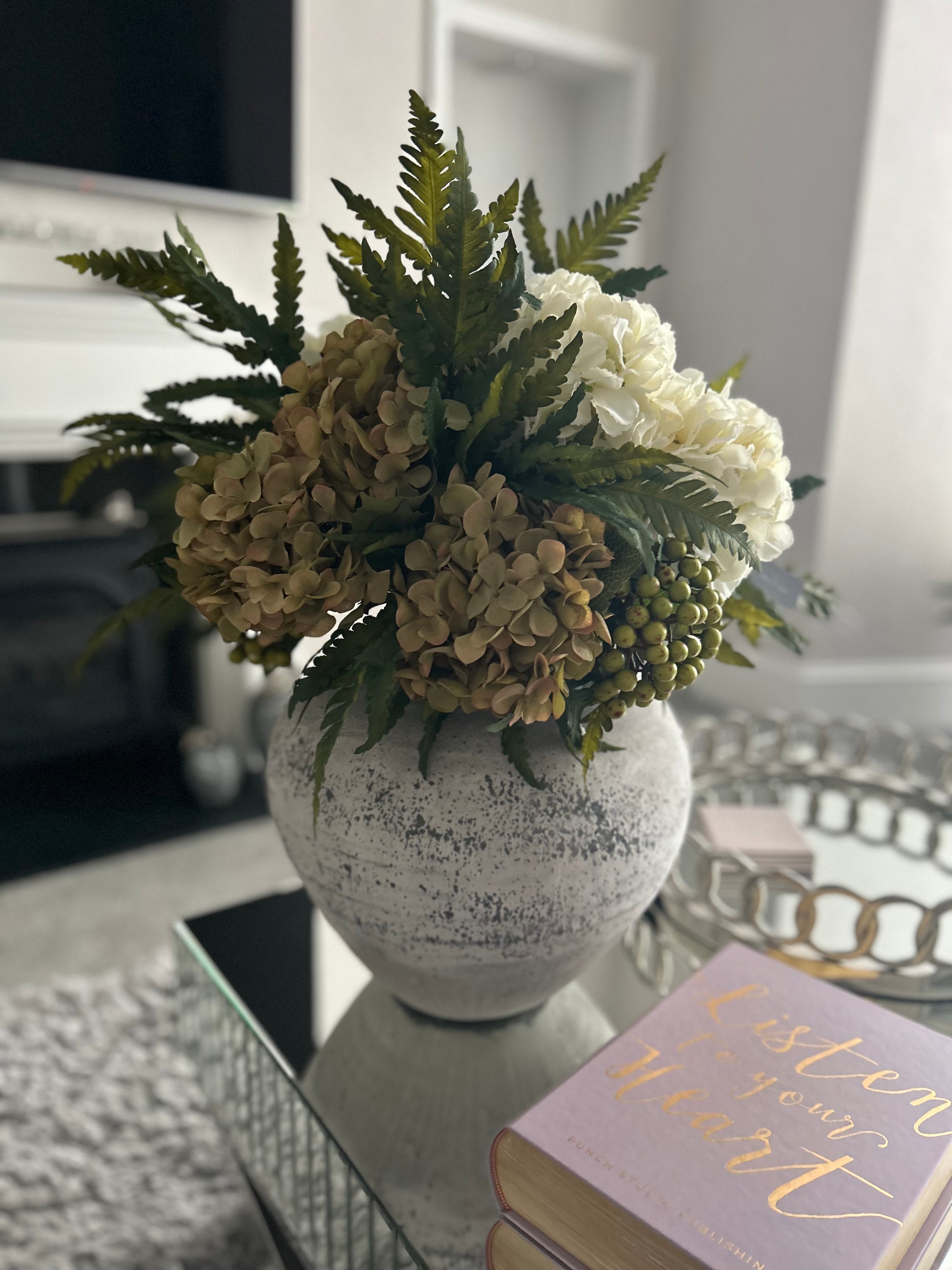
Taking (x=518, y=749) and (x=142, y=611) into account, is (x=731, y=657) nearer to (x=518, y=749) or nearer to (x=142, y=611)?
(x=518, y=749)

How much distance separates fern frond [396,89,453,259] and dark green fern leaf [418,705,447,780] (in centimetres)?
26

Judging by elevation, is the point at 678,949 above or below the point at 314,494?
below

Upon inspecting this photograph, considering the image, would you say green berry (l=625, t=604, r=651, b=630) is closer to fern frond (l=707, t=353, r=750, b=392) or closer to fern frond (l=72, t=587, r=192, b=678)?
fern frond (l=707, t=353, r=750, b=392)

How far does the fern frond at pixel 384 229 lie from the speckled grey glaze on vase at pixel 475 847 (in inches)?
10.8

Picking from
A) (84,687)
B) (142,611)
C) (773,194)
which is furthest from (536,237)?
(773,194)

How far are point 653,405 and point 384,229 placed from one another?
18 cm

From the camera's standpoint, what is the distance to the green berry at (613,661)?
0.49 meters

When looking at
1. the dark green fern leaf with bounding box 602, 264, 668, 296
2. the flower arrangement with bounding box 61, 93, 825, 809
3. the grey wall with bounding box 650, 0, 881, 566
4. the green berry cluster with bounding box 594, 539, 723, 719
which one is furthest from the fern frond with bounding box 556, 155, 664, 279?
the grey wall with bounding box 650, 0, 881, 566

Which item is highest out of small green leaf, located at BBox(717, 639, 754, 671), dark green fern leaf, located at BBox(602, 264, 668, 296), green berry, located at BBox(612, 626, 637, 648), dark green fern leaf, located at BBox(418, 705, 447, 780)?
dark green fern leaf, located at BBox(602, 264, 668, 296)

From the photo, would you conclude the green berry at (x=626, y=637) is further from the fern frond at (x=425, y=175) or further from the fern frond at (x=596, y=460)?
the fern frond at (x=425, y=175)

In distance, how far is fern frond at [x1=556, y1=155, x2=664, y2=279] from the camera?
59cm

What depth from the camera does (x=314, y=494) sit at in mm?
475

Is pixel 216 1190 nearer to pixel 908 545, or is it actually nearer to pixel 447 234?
pixel 447 234

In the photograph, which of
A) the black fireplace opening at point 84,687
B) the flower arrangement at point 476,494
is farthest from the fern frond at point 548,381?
the black fireplace opening at point 84,687
